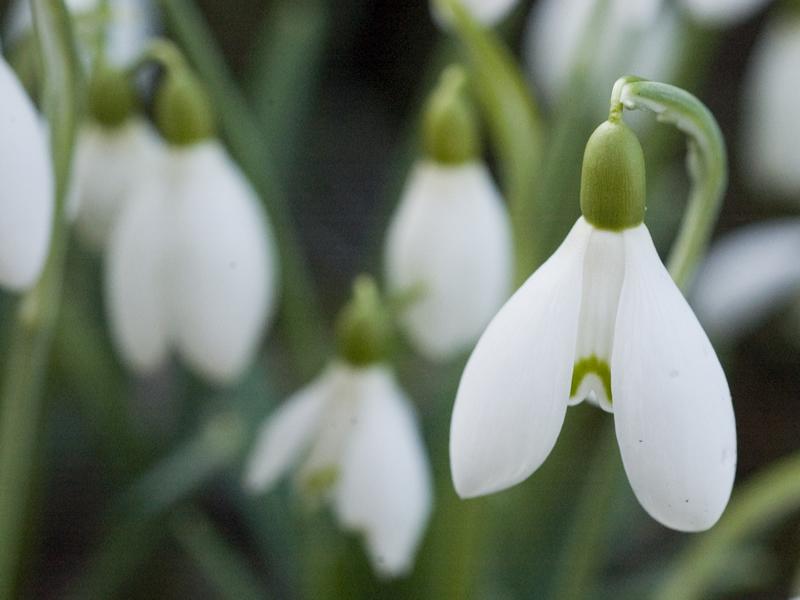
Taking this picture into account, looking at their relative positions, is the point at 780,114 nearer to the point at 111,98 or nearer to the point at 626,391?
the point at 111,98

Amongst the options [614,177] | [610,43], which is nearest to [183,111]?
[614,177]

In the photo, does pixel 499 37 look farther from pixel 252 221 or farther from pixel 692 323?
pixel 692 323

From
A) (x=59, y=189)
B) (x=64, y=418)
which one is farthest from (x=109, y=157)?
(x=64, y=418)

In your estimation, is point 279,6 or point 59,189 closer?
point 59,189

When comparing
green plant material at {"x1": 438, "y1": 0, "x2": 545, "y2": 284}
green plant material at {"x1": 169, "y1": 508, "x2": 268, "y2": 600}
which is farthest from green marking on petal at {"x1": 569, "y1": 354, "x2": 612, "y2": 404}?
green plant material at {"x1": 169, "y1": 508, "x2": 268, "y2": 600}

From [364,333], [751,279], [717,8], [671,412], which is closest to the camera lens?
[671,412]

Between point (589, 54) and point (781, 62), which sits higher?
point (589, 54)

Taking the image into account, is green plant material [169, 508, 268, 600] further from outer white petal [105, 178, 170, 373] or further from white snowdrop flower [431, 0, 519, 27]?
white snowdrop flower [431, 0, 519, 27]

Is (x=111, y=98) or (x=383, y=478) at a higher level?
(x=111, y=98)
